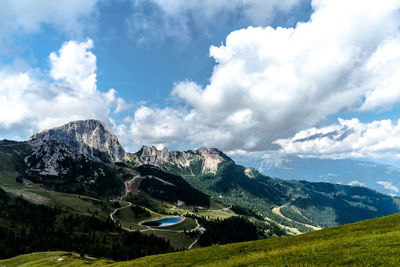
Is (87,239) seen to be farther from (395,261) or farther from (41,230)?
(395,261)

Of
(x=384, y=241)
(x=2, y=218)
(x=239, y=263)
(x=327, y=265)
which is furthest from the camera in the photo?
(x=2, y=218)

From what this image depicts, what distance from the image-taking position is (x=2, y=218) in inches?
7623

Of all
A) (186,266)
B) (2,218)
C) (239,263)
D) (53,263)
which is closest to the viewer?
(239,263)

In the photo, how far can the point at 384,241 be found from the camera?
22922mm

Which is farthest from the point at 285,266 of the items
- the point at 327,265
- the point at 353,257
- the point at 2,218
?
the point at 2,218

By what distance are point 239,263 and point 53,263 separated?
74.2m

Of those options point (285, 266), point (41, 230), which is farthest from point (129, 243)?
point (285, 266)

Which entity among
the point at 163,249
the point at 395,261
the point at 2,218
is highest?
the point at 395,261

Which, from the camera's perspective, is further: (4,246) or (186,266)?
(4,246)

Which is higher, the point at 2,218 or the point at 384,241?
the point at 384,241

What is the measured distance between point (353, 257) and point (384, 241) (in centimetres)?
775

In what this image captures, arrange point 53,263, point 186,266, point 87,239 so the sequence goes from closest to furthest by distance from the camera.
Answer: point 186,266, point 53,263, point 87,239

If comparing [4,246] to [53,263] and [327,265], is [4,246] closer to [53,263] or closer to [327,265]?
[53,263]

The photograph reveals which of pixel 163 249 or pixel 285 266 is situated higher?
pixel 285 266
